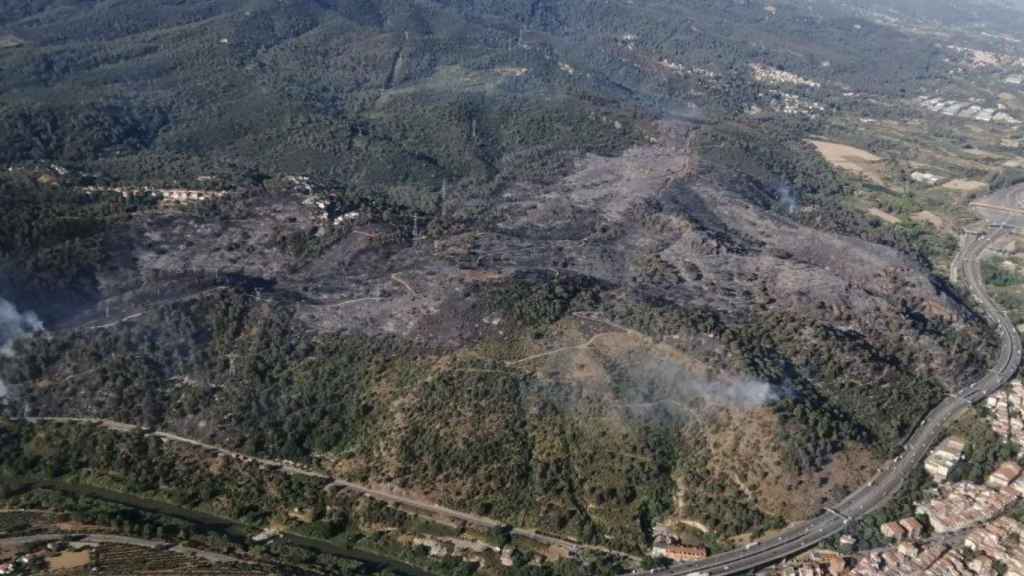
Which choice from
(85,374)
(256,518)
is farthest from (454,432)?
(85,374)

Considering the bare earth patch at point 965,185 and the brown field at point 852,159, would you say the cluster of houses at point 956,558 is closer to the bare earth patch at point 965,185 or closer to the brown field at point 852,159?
the brown field at point 852,159

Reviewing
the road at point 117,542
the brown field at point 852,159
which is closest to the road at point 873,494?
the road at point 117,542

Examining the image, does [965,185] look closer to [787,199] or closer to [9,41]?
[787,199]

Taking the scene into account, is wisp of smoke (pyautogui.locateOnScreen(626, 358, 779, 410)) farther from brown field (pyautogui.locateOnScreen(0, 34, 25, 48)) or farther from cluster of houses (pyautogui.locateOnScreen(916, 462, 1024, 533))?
brown field (pyautogui.locateOnScreen(0, 34, 25, 48))

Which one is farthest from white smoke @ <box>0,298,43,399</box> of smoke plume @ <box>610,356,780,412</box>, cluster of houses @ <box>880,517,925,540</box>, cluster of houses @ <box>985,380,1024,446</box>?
cluster of houses @ <box>985,380,1024,446</box>

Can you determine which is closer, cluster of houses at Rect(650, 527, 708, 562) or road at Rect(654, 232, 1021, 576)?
road at Rect(654, 232, 1021, 576)

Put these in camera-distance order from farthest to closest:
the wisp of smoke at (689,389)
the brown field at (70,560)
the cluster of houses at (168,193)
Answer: the cluster of houses at (168,193) → the wisp of smoke at (689,389) → the brown field at (70,560)
